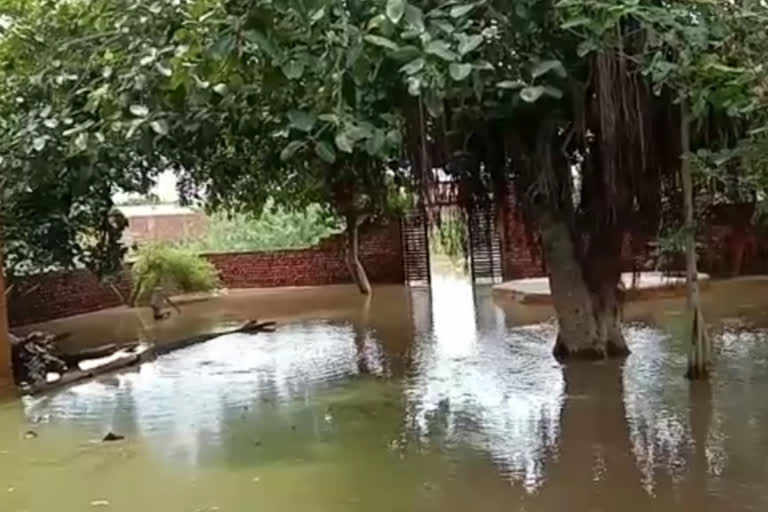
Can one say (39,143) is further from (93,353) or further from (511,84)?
(93,353)

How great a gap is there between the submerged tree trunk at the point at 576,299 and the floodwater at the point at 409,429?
0.78 ft

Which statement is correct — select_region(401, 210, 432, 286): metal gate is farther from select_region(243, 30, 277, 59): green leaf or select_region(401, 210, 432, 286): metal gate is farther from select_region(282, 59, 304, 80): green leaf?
select_region(243, 30, 277, 59): green leaf

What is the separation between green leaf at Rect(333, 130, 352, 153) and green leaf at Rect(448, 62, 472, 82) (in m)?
0.52

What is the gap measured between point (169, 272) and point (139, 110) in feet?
35.1

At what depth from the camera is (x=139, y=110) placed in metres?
5.55

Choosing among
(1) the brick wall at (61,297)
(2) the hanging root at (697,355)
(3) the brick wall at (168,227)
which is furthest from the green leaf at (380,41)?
(3) the brick wall at (168,227)

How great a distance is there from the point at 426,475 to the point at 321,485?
1.67ft

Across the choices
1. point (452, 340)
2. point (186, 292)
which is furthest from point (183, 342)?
point (186, 292)

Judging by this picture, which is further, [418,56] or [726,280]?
[726,280]

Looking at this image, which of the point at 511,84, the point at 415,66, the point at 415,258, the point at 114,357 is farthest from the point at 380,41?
the point at 415,258

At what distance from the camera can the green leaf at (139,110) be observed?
219 inches

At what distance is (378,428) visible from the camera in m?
5.86

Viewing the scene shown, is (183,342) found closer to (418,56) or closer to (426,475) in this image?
(426,475)

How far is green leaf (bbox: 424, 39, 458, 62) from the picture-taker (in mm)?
3945
